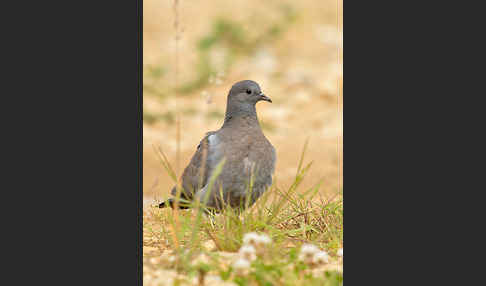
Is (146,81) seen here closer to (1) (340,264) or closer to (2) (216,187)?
(2) (216,187)

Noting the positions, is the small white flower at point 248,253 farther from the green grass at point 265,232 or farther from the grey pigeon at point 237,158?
the grey pigeon at point 237,158

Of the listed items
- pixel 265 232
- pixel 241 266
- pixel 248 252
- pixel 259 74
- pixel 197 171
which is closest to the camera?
pixel 241 266

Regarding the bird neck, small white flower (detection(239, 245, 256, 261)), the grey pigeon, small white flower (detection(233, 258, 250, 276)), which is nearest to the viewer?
small white flower (detection(233, 258, 250, 276))

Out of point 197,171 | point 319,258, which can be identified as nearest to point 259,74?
point 197,171

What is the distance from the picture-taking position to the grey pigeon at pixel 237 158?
4.21 meters

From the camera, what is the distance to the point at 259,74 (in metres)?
12.3

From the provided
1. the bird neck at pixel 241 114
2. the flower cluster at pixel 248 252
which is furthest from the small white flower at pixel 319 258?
the bird neck at pixel 241 114

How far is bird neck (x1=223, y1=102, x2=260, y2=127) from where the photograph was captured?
4508 millimetres

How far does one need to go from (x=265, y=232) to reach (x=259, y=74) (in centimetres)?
882

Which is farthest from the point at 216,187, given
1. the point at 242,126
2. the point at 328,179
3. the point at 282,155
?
the point at 282,155

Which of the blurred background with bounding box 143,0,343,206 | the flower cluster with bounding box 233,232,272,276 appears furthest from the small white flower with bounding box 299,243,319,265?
the blurred background with bounding box 143,0,343,206

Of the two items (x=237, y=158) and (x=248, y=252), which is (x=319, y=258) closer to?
(x=248, y=252)

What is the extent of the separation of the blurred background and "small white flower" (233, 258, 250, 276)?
3027 millimetres

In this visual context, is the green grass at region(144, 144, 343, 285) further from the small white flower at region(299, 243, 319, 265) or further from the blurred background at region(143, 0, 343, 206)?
the blurred background at region(143, 0, 343, 206)
